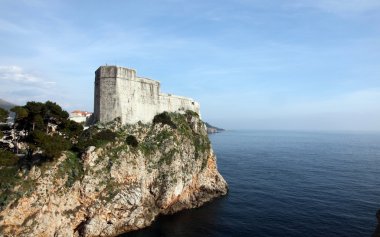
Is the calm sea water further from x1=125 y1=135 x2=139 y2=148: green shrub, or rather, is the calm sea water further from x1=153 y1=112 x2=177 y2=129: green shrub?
x1=153 y1=112 x2=177 y2=129: green shrub

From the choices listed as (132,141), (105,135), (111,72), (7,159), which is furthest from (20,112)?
(111,72)

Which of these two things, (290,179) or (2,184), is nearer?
(2,184)

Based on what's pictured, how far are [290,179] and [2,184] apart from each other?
57.6 m

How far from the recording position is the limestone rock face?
37.0 m

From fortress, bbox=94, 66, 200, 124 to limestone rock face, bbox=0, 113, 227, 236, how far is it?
2.67m

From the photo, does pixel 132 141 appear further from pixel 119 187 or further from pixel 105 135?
pixel 119 187

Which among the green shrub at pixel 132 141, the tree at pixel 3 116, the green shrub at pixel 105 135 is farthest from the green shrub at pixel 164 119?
the tree at pixel 3 116

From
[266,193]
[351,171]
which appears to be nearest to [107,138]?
[266,193]

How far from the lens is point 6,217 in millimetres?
34656

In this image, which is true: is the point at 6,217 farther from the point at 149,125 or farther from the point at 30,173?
the point at 149,125

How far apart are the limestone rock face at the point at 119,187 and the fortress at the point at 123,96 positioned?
2.67 meters

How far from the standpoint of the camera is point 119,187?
4422 cm

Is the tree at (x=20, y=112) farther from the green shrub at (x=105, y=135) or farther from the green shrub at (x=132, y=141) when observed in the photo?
the green shrub at (x=132, y=141)

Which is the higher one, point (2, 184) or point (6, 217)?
point (2, 184)
